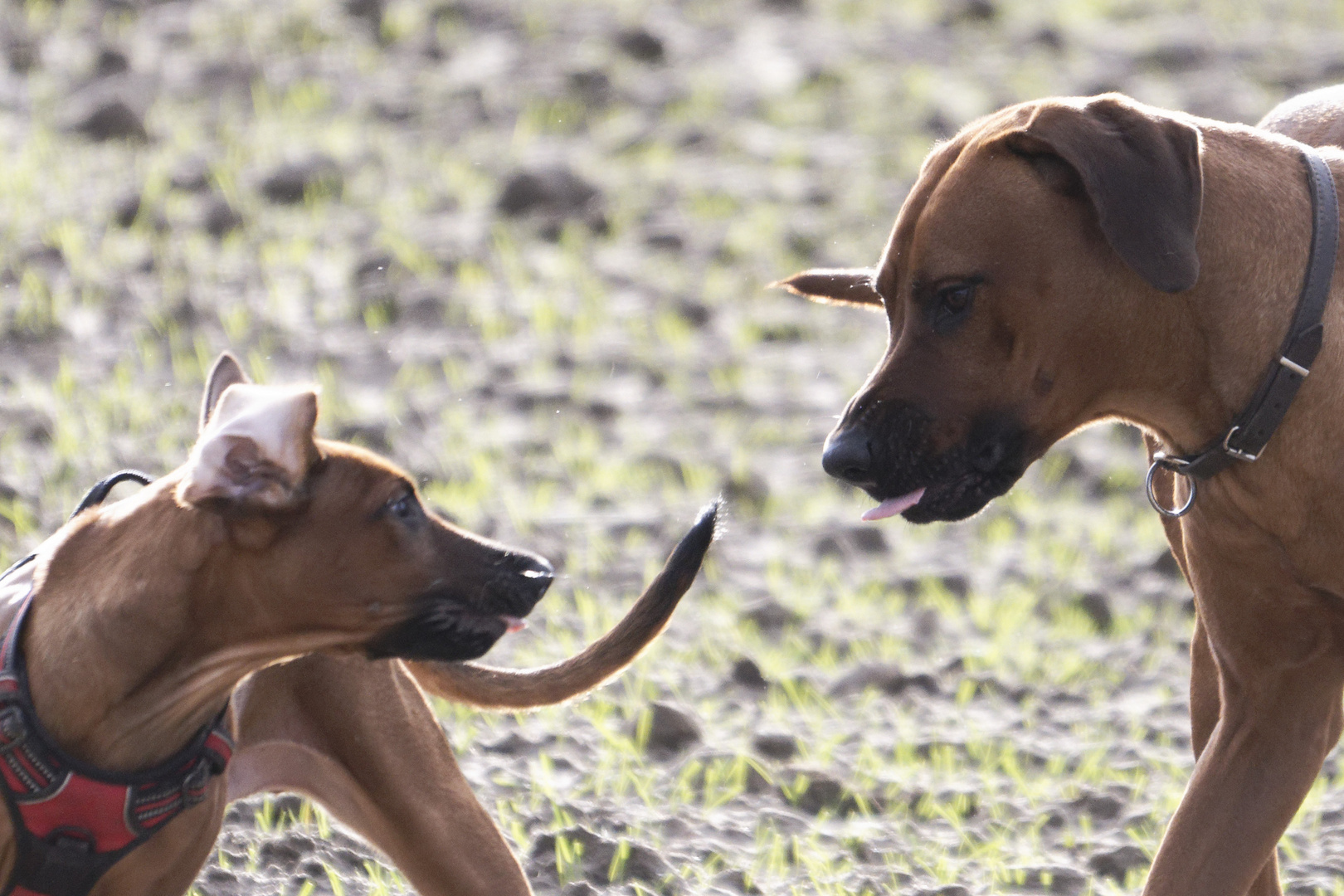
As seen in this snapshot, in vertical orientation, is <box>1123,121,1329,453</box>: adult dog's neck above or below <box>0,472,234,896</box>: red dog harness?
above

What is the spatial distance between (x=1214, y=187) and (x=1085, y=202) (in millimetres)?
282

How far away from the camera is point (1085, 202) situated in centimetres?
416

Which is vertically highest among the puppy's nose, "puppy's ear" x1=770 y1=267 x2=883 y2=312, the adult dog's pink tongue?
"puppy's ear" x1=770 y1=267 x2=883 y2=312

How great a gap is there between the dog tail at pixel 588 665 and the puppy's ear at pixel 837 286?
33.6 inches

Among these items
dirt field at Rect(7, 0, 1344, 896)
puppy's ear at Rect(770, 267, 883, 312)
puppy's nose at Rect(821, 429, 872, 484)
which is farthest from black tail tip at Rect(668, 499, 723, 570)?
dirt field at Rect(7, 0, 1344, 896)

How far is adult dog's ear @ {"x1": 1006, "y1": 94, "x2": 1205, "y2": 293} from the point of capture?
3.96 metres

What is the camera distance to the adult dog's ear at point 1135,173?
13.0 ft

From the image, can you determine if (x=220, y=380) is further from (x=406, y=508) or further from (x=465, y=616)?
(x=465, y=616)

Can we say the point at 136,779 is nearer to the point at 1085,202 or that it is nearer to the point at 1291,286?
the point at 1085,202

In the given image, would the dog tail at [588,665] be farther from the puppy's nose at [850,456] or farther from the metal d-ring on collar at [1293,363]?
the metal d-ring on collar at [1293,363]

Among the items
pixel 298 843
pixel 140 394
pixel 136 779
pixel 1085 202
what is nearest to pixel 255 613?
pixel 136 779

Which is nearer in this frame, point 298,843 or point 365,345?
point 298,843

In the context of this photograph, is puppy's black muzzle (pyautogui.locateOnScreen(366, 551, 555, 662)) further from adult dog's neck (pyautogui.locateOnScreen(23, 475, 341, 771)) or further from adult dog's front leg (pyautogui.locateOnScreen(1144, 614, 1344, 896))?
adult dog's front leg (pyautogui.locateOnScreen(1144, 614, 1344, 896))

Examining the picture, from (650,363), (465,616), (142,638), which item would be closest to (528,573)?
(465,616)
